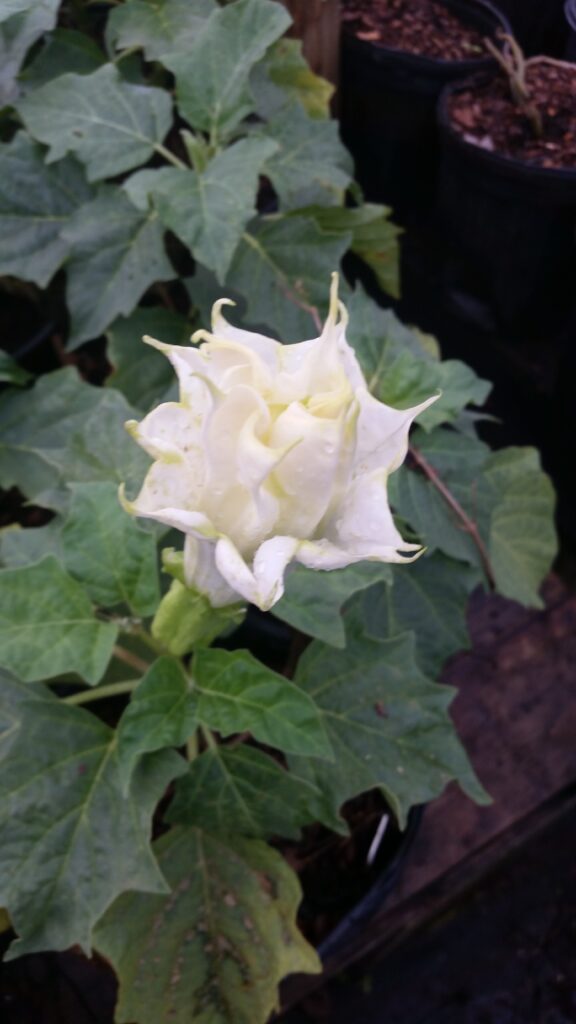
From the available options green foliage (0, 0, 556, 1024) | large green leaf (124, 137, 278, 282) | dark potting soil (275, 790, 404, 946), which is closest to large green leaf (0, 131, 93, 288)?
green foliage (0, 0, 556, 1024)

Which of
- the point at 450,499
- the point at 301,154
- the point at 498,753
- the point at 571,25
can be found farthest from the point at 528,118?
the point at 498,753

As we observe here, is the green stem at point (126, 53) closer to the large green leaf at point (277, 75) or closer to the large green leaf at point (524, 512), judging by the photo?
the large green leaf at point (277, 75)

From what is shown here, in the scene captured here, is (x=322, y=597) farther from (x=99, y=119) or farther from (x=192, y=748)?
(x=99, y=119)

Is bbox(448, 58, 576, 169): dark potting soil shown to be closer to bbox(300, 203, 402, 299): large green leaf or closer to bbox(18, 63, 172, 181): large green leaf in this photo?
bbox(300, 203, 402, 299): large green leaf

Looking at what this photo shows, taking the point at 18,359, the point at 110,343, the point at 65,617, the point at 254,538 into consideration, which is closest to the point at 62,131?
the point at 110,343

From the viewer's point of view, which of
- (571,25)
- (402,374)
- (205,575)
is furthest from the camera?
(571,25)

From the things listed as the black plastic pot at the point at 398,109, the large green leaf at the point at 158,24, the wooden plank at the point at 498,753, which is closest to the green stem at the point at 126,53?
the large green leaf at the point at 158,24
